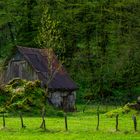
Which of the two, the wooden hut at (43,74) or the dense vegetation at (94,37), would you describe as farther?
the dense vegetation at (94,37)

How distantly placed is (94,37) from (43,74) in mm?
26248

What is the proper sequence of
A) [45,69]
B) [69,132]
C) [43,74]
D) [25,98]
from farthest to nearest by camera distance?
[45,69]
[43,74]
[25,98]
[69,132]

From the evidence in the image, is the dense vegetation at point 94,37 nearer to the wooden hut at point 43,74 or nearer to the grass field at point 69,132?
the wooden hut at point 43,74

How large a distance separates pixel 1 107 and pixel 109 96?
30.2 meters

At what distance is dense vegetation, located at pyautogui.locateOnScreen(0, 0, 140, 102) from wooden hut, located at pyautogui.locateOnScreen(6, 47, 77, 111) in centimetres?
1303

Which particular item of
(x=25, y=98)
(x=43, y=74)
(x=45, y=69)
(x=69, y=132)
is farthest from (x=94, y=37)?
(x=69, y=132)

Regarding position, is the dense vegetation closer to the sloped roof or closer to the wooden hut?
the sloped roof

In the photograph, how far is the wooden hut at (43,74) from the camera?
55531 millimetres

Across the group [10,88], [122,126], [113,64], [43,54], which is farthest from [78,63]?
[122,126]

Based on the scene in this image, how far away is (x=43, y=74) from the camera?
5572cm

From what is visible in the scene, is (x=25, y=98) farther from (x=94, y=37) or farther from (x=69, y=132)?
(x=94, y=37)

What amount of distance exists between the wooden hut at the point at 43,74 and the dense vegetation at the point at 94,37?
513 inches

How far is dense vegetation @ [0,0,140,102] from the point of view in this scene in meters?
73.8

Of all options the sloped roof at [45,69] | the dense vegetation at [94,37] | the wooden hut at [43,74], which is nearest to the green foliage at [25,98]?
the wooden hut at [43,74]
